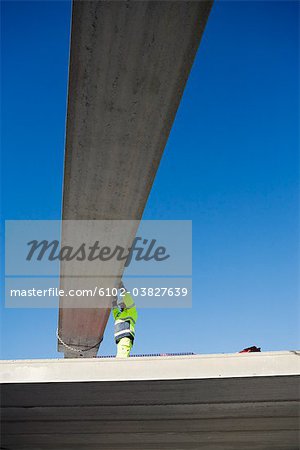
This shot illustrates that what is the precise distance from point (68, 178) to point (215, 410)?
12.0 ft

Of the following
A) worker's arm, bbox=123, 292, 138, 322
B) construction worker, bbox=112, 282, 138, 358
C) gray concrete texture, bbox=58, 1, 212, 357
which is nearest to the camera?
gray concrete texture, bbox=58, 1, 212, 357

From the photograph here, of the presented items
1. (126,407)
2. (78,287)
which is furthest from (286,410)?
(78,287)

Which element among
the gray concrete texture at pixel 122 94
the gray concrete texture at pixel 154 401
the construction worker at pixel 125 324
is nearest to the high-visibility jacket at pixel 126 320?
the construction worker at pixel 125 324

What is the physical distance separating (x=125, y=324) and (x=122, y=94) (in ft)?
18.5

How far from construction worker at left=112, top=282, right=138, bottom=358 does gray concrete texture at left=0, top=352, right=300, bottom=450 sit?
5.68 m

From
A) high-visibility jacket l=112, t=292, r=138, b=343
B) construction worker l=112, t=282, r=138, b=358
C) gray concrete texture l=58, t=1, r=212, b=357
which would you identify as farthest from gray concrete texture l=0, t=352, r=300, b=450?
high-visibility jacket l=112, t=292, r=138, b=343

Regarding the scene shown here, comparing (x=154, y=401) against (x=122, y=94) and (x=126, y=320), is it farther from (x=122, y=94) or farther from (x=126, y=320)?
(x=126, y=320)

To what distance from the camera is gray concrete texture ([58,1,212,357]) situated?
3.83 m

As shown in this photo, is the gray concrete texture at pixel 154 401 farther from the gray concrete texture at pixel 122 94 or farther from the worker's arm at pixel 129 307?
the worker's arm at pixel 129 307

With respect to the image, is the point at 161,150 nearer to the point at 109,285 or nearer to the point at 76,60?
the point at 76,60

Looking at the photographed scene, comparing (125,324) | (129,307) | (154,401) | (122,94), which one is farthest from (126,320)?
(154,401)

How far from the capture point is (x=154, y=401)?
2750 millimetres

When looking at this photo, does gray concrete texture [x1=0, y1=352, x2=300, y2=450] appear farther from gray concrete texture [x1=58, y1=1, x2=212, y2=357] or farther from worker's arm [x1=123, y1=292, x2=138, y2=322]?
worker's arm [x1=123, y1=292, x2=138, y2=322]

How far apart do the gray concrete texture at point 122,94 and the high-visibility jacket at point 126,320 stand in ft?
10.0
